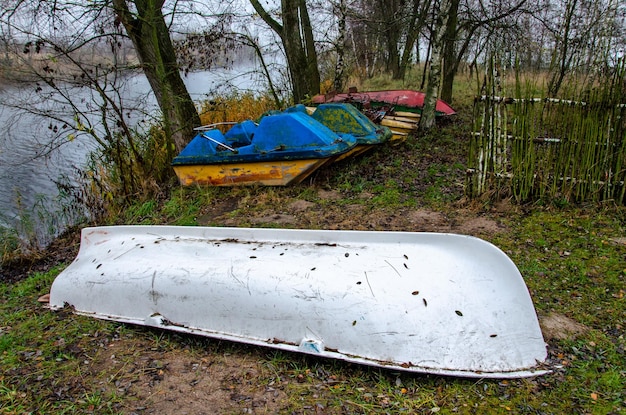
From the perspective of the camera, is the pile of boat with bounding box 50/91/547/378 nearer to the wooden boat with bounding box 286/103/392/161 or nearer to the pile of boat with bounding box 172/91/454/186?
the pile of boat with bounding box 172/91/454/186

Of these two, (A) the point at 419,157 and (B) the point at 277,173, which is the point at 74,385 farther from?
(A) the point at 419,157

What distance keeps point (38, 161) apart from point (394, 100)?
24.2ft

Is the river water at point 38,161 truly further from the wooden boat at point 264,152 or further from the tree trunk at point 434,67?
the tree trunk at point 434,67

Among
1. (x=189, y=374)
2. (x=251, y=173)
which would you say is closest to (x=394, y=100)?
(x=251, y=173)

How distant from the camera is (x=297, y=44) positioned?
29.6ft

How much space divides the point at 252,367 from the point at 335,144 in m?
3.24

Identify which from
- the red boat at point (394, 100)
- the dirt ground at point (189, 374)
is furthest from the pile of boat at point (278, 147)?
the dirt ground at point (189, 374)

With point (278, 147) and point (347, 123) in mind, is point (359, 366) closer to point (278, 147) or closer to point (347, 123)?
point (278, 147)

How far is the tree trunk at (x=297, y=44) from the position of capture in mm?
8742

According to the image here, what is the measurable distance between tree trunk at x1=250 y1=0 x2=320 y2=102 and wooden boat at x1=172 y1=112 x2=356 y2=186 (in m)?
3.60

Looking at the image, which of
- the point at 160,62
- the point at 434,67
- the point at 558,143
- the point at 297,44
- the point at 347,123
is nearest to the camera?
the point at 558,143

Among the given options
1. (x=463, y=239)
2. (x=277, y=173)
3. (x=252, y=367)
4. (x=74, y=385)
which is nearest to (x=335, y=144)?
(x=277, y=173)

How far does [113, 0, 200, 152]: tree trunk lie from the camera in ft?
19.9

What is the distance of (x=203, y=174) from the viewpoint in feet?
19.2
